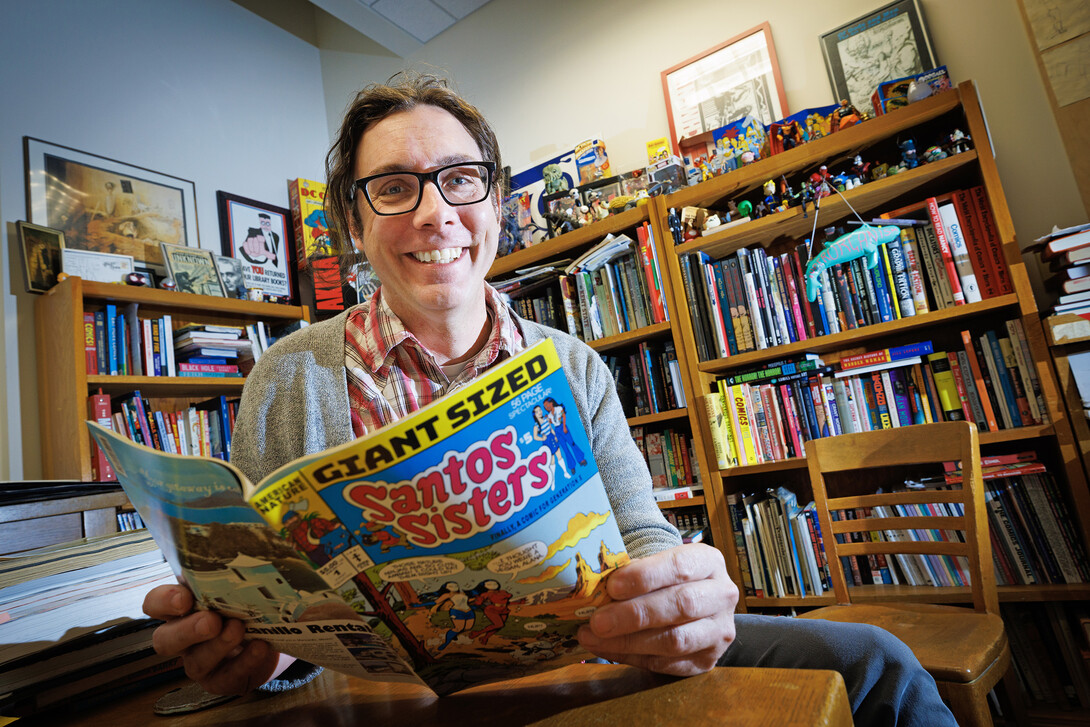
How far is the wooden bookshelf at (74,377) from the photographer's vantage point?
193cm

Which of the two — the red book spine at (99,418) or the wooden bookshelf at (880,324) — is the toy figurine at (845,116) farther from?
the red book spine at (99,418)

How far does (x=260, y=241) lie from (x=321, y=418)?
2.33 metres

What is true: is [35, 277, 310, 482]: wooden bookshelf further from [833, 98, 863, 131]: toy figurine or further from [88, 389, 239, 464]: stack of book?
[833, 98, 863, 131]: toy figurine

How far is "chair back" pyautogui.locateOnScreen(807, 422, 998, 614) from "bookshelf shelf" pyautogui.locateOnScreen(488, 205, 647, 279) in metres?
0.99

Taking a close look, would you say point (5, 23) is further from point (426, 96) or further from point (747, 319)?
point (747, 319)

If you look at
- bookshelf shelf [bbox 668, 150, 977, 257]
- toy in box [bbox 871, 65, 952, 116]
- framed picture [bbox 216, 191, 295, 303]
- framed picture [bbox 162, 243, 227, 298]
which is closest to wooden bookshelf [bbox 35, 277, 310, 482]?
framed picture [bbox 162, 243, 227, 298]

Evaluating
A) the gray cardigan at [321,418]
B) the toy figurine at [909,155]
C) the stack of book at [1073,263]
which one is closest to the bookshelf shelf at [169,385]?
the gray cardigan at [321,418]

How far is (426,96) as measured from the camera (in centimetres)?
107

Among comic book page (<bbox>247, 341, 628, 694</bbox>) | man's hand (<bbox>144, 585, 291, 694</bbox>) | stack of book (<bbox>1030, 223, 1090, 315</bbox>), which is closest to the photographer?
comic book page (<bbox>247, 341, 628, 694</bbox>)

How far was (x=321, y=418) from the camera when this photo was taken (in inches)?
34.7

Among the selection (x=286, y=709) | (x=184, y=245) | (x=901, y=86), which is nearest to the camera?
(x=286, y=709)

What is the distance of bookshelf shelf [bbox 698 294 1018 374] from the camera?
61.8 inches

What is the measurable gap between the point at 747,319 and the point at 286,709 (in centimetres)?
170

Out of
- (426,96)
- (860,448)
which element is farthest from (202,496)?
(860,448)
